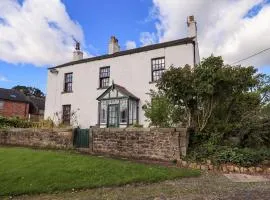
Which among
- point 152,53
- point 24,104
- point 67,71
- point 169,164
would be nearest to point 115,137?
point 169,164

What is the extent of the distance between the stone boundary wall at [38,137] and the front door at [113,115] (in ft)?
19.6

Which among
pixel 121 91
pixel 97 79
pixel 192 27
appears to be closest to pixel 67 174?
pixel 121 91

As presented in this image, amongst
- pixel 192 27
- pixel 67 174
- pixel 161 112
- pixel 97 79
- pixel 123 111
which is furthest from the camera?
pixel 97 79

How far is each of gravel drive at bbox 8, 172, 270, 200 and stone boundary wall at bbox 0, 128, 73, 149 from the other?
7.62 m

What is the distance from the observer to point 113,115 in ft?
68.4

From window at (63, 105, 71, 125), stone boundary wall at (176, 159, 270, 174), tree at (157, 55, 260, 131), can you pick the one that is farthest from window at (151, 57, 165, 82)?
stone boundary wall at (176, 159, 270, 174)

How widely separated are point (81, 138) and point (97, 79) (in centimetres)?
967

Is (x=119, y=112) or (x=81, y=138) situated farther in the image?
(x=119, y=112)

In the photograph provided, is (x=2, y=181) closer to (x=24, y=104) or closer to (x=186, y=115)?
(x=186, y=115)

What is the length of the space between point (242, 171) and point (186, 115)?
405 cm

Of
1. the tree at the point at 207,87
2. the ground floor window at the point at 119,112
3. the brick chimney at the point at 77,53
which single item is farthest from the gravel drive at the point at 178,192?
the brick chimney at the point at 77,53

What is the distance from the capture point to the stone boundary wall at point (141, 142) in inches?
449

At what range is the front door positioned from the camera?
2055 cm

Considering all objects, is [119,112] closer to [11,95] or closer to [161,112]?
[161,112]
